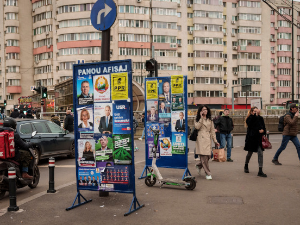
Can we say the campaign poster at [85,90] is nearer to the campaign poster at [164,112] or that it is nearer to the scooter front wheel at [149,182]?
the scooter front wheel at [149,182]

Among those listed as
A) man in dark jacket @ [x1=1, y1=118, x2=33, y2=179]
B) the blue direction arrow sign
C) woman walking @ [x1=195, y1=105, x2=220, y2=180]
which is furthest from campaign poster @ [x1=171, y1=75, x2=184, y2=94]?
man in dark jacket @ [x1=1, y1=118, x2=33, y2=179]

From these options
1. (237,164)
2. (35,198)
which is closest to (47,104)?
(237,164)

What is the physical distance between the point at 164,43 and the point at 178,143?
54509 mm

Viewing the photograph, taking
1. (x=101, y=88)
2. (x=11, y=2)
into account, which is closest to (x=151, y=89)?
(x=101, y=88)

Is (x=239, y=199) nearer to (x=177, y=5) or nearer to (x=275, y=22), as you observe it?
(x=177, y=5)

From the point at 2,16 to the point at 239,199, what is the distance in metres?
70.4

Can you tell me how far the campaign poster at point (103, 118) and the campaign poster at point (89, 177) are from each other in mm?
710

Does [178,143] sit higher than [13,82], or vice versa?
[13,82]

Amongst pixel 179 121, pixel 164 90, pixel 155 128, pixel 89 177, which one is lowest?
pixel 89 177

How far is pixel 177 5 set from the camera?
6391cm

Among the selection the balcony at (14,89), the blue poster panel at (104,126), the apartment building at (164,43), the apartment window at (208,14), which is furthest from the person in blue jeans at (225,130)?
the balcony at (14,89)

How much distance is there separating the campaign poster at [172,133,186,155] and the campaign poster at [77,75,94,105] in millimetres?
3436

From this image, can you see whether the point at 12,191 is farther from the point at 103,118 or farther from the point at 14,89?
the point at 14,89

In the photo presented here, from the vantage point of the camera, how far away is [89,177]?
6562 mm
